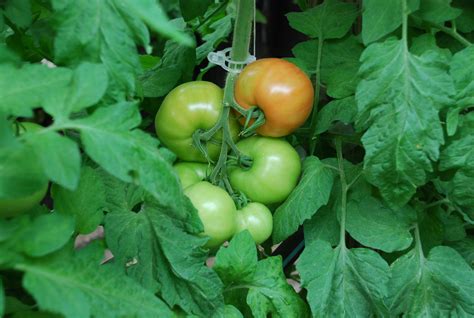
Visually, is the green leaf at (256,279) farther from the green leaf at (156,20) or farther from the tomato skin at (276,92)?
the green leaf at (156,20)

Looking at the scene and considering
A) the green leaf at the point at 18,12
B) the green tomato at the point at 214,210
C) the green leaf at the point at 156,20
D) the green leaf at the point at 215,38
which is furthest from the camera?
the green leaf at the point at 215,38

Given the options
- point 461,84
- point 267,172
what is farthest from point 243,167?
point 461,84

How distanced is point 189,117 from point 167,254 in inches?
7.3

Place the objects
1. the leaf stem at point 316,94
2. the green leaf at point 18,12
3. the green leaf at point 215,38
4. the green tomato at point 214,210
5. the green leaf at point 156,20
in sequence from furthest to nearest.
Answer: the green leaf at point 215,38, the leaf stem at point 316,94, the green tomato at point 214,210, the green leaf at point 18,12, the green leaf at point 156,20

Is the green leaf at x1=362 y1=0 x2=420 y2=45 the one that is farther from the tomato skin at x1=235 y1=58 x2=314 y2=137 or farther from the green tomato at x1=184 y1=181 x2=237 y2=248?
the green tomato at x1=184 y1=181 x2=237 y2=248

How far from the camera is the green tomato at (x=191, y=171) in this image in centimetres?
67

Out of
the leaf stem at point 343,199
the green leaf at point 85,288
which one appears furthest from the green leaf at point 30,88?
the leaf stem at point 343,199

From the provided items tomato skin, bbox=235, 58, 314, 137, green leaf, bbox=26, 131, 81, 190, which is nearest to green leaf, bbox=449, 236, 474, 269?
tomato skin, bbox=235, 58, 314, 137

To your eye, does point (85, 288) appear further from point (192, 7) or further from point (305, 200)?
point (192, 7)

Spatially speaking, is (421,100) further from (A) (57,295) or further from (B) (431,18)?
(A) (57,295)

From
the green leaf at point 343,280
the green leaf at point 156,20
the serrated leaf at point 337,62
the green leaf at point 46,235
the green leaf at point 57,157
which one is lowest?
the green leaf at point 343,280

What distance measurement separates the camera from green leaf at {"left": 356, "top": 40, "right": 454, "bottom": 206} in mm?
543

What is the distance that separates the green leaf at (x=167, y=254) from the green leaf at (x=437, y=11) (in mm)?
323

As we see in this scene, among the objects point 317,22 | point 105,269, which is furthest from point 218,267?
point 317,22
